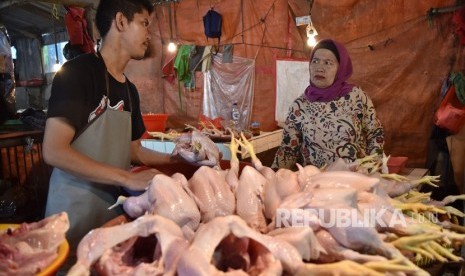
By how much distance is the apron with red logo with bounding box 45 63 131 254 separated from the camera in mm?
2074

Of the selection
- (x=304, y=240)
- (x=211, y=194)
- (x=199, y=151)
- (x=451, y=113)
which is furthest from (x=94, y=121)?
(x=451, y=113)

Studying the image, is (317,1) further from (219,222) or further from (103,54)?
(219,222)

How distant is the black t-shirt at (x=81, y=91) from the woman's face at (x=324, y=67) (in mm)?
1668

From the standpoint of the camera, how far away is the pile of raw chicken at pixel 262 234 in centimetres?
102

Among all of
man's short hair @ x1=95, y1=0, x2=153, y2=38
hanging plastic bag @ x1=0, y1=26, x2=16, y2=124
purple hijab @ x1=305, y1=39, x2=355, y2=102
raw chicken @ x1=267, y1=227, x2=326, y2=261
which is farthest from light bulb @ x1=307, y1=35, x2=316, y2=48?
raw chicken @ x1=267, y1=227, x2=326, y2=261

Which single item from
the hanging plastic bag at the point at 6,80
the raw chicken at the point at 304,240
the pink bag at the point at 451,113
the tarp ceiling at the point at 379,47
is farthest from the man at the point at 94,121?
the hanging plastic bag at the point at 6,80

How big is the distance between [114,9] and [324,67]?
1801 mm

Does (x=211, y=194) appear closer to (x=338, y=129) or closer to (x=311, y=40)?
(x=338, y=129)

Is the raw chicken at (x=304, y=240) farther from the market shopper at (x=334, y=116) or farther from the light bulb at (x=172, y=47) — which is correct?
the light bulb at (x=172, y=47)

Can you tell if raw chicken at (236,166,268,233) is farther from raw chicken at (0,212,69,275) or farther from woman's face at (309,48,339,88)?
woman's face at (309,48,339,88)

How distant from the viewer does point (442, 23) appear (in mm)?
4680

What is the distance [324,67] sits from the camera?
309 cm

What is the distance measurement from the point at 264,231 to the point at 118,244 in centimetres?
52

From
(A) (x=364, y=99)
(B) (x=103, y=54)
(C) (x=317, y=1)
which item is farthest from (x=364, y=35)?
(B) (x=103, y=54)
